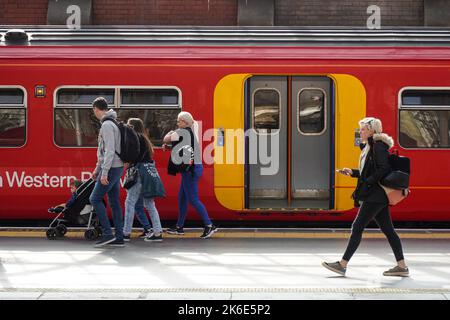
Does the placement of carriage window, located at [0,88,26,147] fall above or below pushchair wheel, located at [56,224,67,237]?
above

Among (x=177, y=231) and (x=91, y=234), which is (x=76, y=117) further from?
(x=177, y=231)

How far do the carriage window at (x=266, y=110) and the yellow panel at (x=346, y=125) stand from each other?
86 centimetres

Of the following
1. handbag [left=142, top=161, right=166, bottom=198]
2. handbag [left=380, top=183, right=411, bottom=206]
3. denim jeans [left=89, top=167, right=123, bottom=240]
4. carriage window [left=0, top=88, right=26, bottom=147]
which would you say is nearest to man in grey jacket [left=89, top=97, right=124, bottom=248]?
denim jeans [left=89, top=167, right=123, bottom=240]

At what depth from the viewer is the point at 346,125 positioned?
36.2 ft

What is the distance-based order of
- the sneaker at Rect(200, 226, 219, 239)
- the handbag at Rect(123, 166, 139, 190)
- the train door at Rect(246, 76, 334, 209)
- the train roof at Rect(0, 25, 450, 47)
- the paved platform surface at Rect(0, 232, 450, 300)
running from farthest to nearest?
1. the train door at Rect(246, 76, 334, 209)
2. the train roof at Rect(0, 25, 450, 47)
3. the sneaker at Rect(200, 226, 219, 239)
4. the handbag at Rect(123, 166, 139, 190)
5. the paved platform surface at Rect(0, 232, 450, 300)

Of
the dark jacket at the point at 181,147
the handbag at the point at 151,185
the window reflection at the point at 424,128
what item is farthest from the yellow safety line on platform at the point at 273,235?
the window reflection at the point at 424,128

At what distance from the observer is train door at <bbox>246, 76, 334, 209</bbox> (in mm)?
11344

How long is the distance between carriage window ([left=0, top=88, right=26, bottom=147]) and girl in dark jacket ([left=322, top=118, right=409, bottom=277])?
5.20 meters

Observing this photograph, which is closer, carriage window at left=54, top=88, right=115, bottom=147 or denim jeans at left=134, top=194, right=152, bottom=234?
denim jeans at left=134, top=194, right=152, bottom=234

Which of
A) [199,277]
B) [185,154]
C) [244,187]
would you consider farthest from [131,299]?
[244,187]

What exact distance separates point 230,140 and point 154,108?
1.12 meters

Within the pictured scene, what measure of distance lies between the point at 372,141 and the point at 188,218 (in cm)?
411

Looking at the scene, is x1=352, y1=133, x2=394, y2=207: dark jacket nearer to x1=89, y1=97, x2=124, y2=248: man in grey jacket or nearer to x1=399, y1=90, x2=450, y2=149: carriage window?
x1=89, y1=97, x2=124, y2=248: man in grey jacket

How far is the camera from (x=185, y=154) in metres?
10.1
